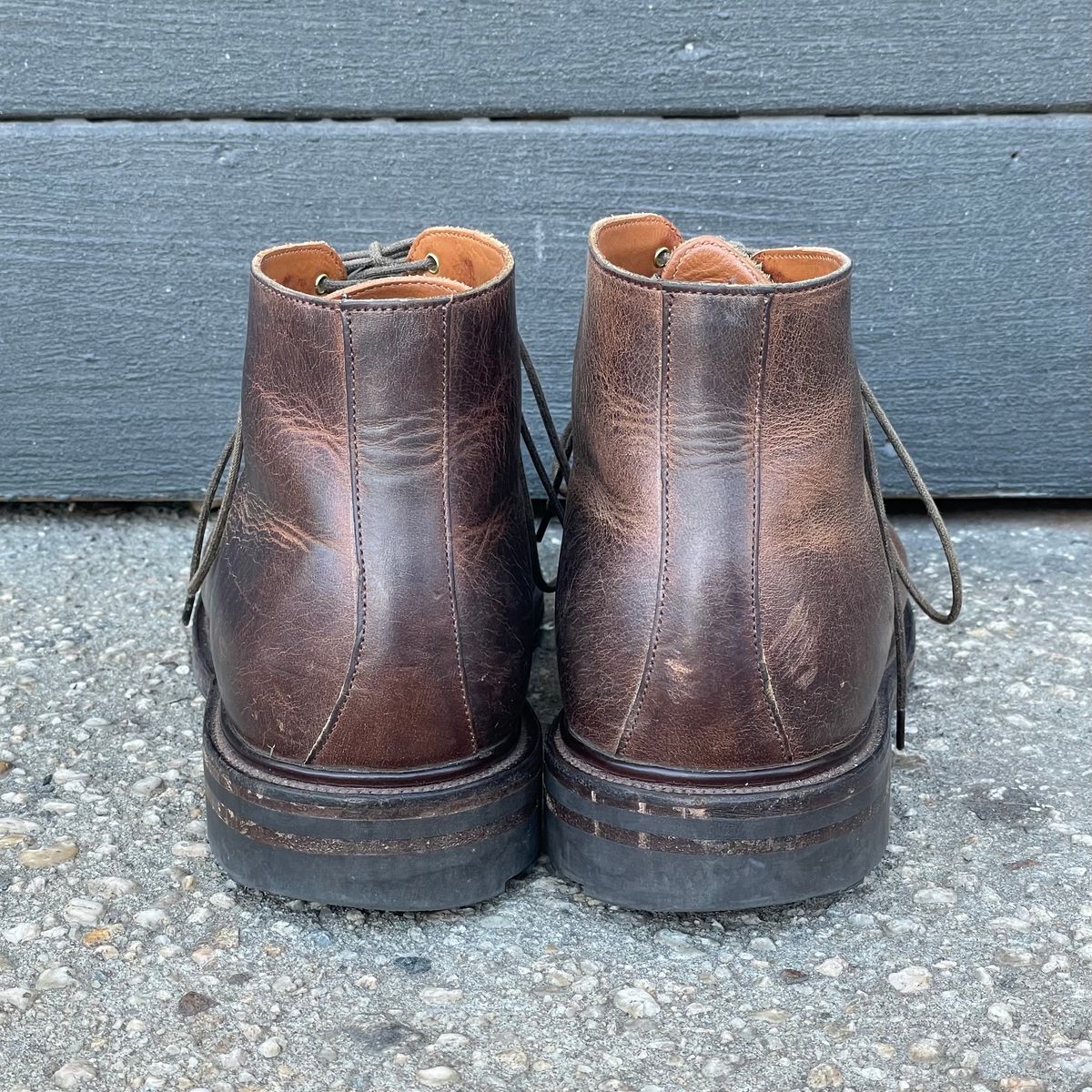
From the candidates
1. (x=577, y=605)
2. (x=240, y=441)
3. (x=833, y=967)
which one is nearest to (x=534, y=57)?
(x=240, y=441)

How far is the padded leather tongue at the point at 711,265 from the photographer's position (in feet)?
3.94

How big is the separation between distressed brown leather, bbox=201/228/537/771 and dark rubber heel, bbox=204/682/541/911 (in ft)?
0.10

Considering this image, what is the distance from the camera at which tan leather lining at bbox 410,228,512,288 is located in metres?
1.26

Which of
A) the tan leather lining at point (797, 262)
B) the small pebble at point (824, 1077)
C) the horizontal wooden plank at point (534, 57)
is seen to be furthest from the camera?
the horizontal wooden plank at point (534, 57)

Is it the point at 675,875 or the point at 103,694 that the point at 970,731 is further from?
the point at 103,694

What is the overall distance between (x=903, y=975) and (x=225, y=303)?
1.37m

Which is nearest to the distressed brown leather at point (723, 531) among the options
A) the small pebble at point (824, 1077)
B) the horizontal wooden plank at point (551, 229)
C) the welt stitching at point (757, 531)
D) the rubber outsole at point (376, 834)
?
the welt stitching at point (757, 531)

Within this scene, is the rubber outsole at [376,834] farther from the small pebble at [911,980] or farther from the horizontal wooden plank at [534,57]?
the horizontal wooden plank at [534,57]

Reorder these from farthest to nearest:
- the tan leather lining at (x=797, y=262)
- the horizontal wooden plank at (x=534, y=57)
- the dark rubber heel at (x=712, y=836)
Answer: the horizontal wooden plank at (x=534, y=57)
the tan leather lining at (x=797, y=262)
the dark rubber heel at (x=712, y=836)

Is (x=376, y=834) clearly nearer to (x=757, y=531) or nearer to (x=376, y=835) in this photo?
(x=376, y=835)

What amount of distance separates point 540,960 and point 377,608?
1.13 feet

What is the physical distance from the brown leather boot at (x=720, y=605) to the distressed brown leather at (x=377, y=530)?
3.9 inches

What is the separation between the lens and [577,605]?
120 cm

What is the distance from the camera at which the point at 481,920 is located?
121 cm
